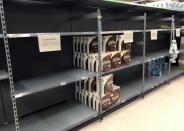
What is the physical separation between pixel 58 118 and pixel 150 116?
1124 millimetres

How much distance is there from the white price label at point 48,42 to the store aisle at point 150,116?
100 cm

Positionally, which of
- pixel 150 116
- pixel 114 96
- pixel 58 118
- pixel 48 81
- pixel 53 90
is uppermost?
pixel 48 81

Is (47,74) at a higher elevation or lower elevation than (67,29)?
lower

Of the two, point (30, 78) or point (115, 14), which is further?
point (115, 14)

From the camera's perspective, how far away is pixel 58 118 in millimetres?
1891

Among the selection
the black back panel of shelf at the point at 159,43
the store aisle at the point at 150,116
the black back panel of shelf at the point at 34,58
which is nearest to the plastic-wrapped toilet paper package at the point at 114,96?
the store aisle at the point at 150,116

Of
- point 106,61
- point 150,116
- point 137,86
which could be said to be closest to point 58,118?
point 106,61

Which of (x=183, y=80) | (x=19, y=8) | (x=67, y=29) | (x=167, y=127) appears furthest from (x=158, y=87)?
(x=19, y=8)

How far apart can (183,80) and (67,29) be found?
2.67 m

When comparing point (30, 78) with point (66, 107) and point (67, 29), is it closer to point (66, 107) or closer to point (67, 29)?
point (66, 107)

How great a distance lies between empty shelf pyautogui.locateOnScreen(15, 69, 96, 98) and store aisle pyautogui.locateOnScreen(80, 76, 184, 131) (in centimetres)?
61

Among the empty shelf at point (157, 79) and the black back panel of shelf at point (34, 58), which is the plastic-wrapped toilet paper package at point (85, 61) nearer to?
the black back panel of shelf at point (34, 58)

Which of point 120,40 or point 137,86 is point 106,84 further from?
point 137,86

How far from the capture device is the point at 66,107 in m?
2.12
